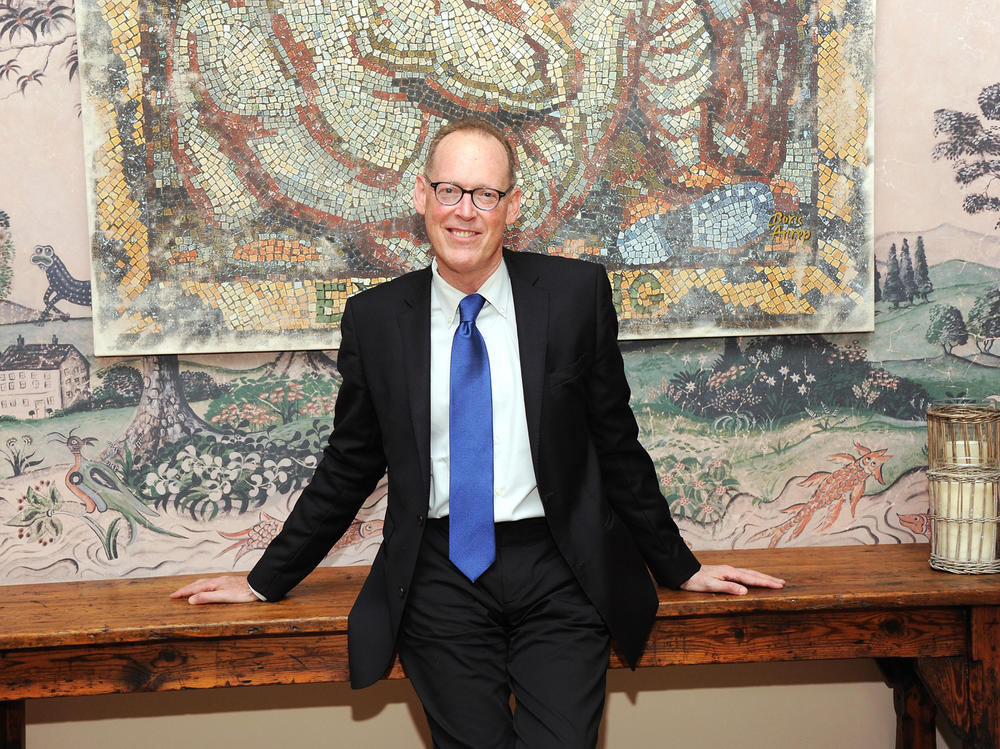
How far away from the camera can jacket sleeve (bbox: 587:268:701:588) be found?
2.09 m

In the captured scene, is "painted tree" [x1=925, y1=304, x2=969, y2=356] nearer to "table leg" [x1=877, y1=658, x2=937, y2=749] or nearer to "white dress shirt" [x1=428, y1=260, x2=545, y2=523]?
"table leg" [x1=877, y1=658, x2=937, y2=749]

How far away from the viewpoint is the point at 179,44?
2.44 meters

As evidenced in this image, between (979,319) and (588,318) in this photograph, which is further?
(979,319)

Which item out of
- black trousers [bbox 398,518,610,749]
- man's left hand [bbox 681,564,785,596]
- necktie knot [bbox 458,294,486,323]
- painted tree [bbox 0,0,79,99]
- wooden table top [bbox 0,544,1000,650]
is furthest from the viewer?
painted tree [bbox 0,0,79,99]

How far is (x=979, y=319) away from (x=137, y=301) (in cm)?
250

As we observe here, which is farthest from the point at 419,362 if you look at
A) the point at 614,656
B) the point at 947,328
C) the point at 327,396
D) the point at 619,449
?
the point at 947,328

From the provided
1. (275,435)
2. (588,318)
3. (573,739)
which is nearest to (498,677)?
(573,739)

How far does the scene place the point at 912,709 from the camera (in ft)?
8.80

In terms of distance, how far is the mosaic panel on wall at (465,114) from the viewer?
2451 mm

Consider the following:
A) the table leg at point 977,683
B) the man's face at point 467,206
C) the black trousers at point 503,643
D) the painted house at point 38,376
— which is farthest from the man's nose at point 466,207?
the table leg at point 977,683

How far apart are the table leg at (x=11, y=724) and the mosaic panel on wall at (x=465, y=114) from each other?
3.46 feet

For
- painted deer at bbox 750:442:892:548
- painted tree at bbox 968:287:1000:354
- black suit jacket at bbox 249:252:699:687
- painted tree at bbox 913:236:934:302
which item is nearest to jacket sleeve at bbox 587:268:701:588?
black suit jacket at bbox 249:252:699:687

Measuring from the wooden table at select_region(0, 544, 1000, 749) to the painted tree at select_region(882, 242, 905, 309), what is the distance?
2.64 ft

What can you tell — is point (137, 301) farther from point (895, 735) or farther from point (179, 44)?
point (895, 735)
